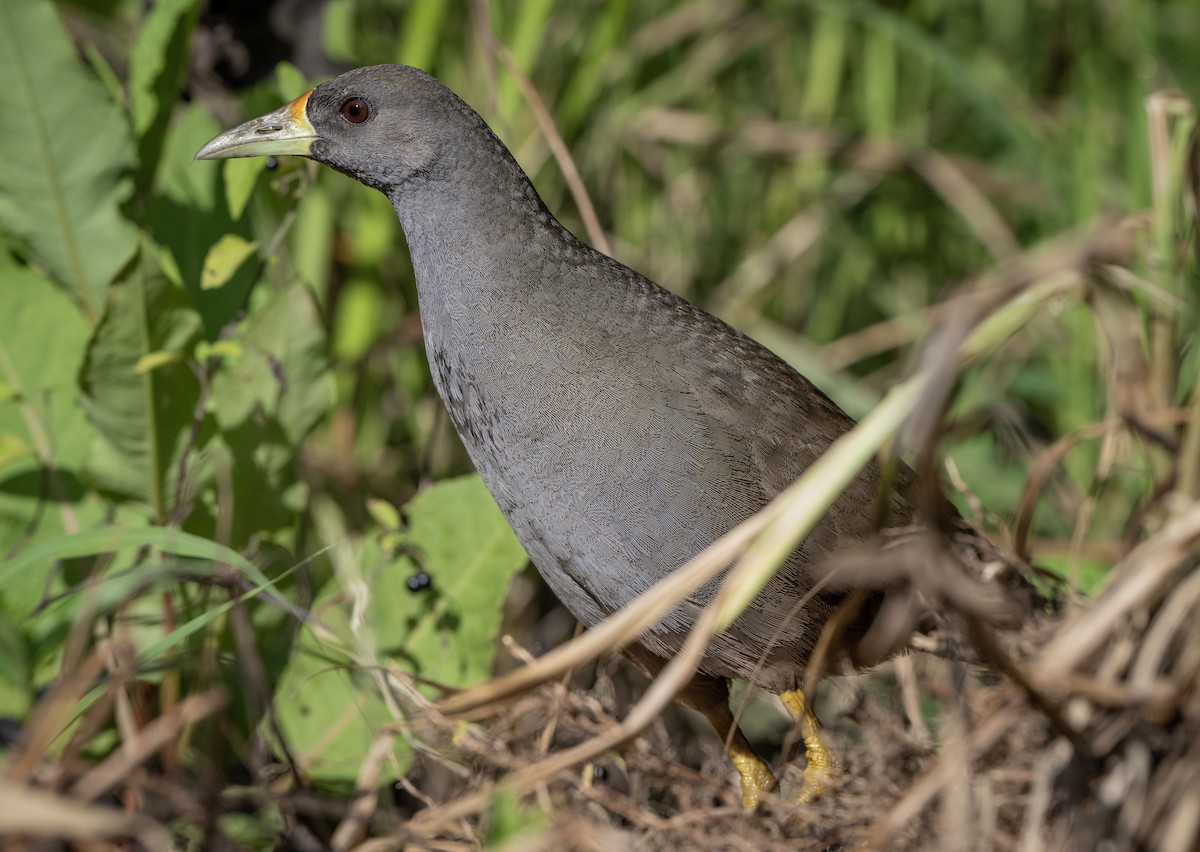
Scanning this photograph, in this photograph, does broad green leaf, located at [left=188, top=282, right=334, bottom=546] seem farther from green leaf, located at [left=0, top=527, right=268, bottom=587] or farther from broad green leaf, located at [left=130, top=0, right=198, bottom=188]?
green leaf, located at [left=0, top=527, right=268, bottom=587]

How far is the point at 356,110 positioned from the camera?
2.25 m

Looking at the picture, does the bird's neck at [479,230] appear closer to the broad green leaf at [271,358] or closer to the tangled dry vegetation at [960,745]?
the broad green leaf at [271,358]

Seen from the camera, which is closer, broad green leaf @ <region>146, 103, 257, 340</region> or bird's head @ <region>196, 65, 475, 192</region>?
bird's head @ <region>196, 65, 475, 192</region>

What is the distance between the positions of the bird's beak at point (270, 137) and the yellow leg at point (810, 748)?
1271 millimetres

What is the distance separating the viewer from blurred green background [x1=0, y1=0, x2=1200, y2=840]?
88.5 inches

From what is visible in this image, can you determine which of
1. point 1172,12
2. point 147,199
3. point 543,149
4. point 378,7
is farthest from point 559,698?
point 1172,12

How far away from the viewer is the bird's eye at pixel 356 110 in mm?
2242

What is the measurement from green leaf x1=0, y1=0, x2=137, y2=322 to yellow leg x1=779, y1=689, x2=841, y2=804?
4.57ft

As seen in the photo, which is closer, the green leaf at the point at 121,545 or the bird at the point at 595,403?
the green leaf at the point at 121,545

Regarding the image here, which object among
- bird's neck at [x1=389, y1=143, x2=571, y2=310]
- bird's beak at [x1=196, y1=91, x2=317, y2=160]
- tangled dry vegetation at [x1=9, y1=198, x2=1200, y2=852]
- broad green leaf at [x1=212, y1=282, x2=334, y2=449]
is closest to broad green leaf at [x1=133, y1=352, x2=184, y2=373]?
broad green leaf at [x1=212, y1=282, x2=334, y2=449]

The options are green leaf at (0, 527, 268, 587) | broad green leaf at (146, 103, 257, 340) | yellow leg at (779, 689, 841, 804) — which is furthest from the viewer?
broad green leaf at (146, 103, 257, 340)

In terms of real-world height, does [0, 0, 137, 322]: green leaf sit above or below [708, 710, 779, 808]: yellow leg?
above

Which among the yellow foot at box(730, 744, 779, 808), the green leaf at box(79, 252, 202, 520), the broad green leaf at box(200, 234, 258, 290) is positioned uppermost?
the broad green leaf at box(200, 234, 258, 290)

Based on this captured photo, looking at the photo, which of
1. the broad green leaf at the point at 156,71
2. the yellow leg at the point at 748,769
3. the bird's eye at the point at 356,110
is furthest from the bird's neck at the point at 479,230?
the yellow leg at the point at 748,769
